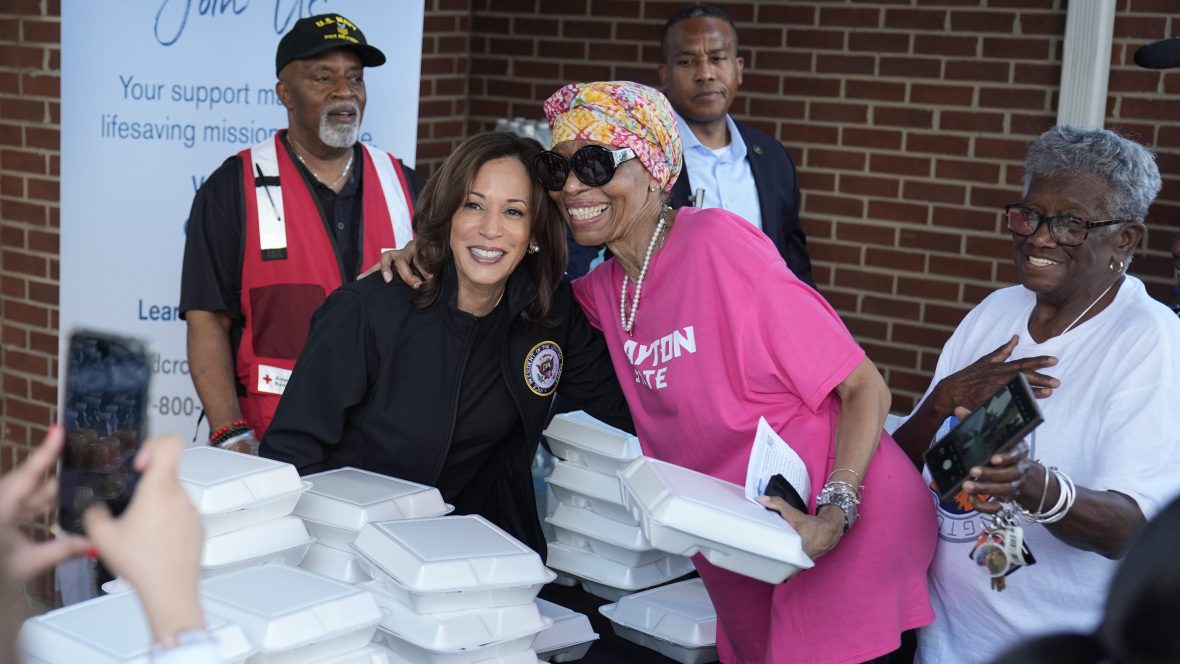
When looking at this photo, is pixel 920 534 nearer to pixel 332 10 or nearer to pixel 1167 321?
pixel 1167 321

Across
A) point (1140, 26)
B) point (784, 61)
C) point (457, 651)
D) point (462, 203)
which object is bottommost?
point (457, 651)

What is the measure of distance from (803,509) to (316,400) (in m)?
1.05

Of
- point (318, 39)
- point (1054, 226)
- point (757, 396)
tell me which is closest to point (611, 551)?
point (757, 396)

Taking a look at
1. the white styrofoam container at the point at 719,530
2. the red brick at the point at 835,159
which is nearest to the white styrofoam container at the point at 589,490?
the white styrofoam container at the point at 719,530

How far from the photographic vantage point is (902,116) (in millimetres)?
5164

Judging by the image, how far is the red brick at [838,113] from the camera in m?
5.25

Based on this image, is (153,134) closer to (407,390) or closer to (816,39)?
(407,390)

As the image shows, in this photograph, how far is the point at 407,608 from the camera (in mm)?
2113

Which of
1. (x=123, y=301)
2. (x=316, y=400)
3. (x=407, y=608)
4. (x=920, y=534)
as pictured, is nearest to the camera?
(x=407, y=608)

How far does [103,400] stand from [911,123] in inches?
160

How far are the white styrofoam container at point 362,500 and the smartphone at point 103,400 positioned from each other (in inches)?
22.9

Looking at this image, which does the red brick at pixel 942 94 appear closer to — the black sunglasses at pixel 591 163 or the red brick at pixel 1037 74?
the red brick at pixel 1037 74

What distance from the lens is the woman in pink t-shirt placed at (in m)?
2.31

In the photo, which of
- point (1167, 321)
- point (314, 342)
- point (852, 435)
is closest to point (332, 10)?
point (314, 342)
